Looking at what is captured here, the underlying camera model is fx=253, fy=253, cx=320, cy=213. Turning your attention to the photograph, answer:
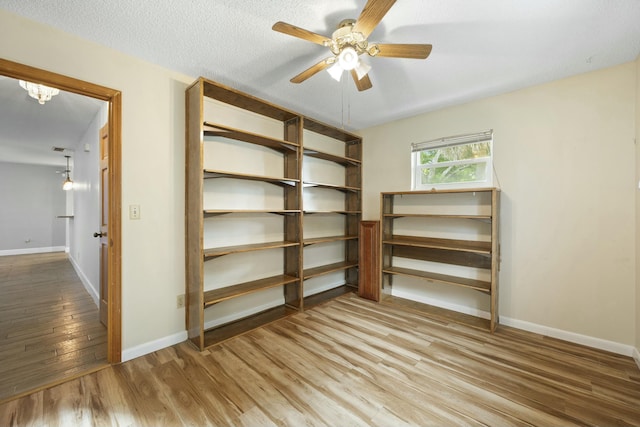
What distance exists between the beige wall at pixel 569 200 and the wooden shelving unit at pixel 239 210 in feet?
6.74

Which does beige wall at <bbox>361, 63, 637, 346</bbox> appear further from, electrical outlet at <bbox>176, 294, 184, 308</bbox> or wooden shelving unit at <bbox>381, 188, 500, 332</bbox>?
electrical outlet at <bbox>176, 294, 184, 308</bbox>

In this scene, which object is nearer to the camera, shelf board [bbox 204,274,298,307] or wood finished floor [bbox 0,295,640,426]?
wood finished floor [bbox 0,295,640,426]

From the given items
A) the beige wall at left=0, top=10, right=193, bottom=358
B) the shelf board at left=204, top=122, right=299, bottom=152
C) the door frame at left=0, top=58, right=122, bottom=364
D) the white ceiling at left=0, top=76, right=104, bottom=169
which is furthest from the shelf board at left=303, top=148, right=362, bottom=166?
the white ceiling at left=0, top=76, right=104, bottom=169

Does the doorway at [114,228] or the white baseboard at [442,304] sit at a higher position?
the doorway at [114,228]

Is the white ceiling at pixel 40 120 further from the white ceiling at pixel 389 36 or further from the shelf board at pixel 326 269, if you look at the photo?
the shelf board at pixel 326 269

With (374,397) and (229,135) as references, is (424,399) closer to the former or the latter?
(374,397)

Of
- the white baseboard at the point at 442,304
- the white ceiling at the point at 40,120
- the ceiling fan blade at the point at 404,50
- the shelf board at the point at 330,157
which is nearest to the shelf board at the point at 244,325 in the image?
the white baseboard at the point at 442,304

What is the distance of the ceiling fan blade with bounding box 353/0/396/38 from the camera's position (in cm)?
127

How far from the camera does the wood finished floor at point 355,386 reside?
146cm

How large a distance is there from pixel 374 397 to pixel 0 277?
20.8 ft

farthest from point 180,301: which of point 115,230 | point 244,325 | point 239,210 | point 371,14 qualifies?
point 371,14

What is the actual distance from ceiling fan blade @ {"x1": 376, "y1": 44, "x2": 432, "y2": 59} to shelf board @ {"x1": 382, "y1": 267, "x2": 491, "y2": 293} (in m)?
2.20

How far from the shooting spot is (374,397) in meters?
1.62

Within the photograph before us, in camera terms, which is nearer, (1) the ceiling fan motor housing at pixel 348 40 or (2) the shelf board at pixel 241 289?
(1) the ceiling fan motor housing at pixel 348 40
